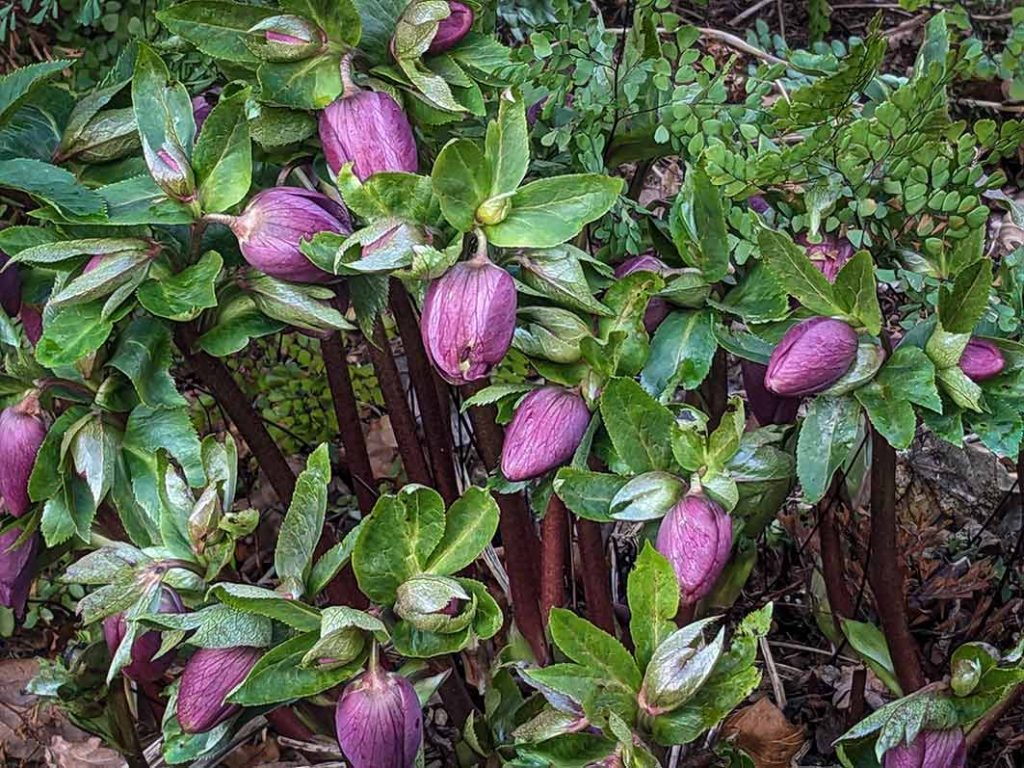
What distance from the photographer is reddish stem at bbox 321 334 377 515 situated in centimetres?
94

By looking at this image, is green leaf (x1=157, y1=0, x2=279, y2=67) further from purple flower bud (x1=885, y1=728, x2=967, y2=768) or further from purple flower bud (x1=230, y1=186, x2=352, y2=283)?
purple flower bud (x1=885, y1=728, x2=967, y2=768)

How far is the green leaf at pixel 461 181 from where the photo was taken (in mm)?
667

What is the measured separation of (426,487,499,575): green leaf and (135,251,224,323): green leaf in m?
0.20

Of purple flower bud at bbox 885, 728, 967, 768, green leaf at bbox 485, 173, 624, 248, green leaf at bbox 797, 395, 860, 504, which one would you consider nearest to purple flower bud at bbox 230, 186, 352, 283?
green leaf at bbox 485, 173, 624, 248

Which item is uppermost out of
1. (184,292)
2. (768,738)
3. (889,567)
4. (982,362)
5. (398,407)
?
(184,292)

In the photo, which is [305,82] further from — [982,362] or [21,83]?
[982,362]

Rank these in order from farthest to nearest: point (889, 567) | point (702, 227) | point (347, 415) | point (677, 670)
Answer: point (347, 415) → point (889, 567) → point (702, 227) → point (677, 670)

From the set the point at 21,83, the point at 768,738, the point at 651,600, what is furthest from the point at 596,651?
the point at 21,83

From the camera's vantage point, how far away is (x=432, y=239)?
71 cm

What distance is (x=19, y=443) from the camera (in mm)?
826

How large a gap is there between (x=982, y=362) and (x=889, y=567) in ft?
0.71

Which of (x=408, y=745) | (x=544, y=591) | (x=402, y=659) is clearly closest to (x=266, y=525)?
(x=402, y=659)

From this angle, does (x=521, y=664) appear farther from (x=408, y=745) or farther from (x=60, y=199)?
(x=60, y=199)

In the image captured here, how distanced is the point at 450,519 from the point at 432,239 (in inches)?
6.8
